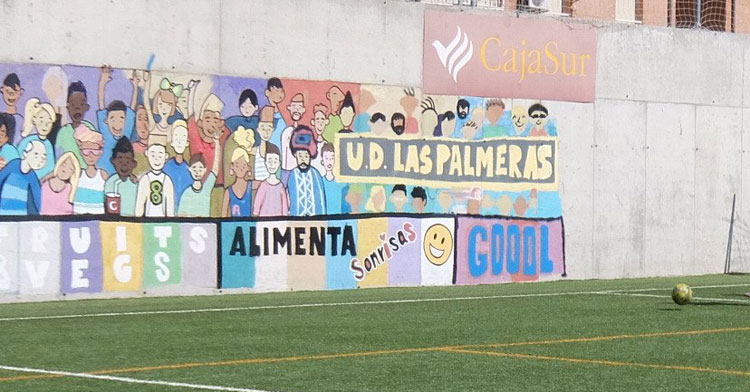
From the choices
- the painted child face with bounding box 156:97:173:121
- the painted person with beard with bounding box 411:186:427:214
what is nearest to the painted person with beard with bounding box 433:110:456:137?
the painted person with beard with bounding box 411:186:427:214

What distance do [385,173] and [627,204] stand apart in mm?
5548

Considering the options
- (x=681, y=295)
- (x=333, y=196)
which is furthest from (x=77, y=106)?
(x=681, y=295)

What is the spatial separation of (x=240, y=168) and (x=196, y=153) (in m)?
0.79

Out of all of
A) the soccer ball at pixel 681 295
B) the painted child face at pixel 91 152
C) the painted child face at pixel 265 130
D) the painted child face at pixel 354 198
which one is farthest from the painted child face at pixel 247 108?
the soccer ball at pixel 681 295

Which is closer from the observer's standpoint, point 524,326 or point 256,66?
point 524,326

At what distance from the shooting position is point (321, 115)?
73.6 ft

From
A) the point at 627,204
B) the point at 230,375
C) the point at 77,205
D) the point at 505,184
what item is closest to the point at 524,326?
the point at 230,375

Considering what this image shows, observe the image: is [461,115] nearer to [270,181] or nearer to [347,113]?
[347,113]

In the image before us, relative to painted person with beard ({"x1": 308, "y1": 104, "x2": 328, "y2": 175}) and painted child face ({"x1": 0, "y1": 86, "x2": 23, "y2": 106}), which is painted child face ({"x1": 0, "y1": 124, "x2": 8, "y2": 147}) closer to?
painted child face ({"x1": 0, "y1": 86, "x2": 23, "y2": 106})

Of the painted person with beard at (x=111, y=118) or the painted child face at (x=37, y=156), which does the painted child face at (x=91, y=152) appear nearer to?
the painted person with beard at (x=111, y=118)

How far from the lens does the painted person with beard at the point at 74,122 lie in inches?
777

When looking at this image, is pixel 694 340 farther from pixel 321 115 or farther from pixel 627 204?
pixel 627 204

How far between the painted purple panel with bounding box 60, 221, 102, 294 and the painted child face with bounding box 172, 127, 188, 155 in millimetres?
1687

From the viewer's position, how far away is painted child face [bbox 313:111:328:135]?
2238 centimetres
